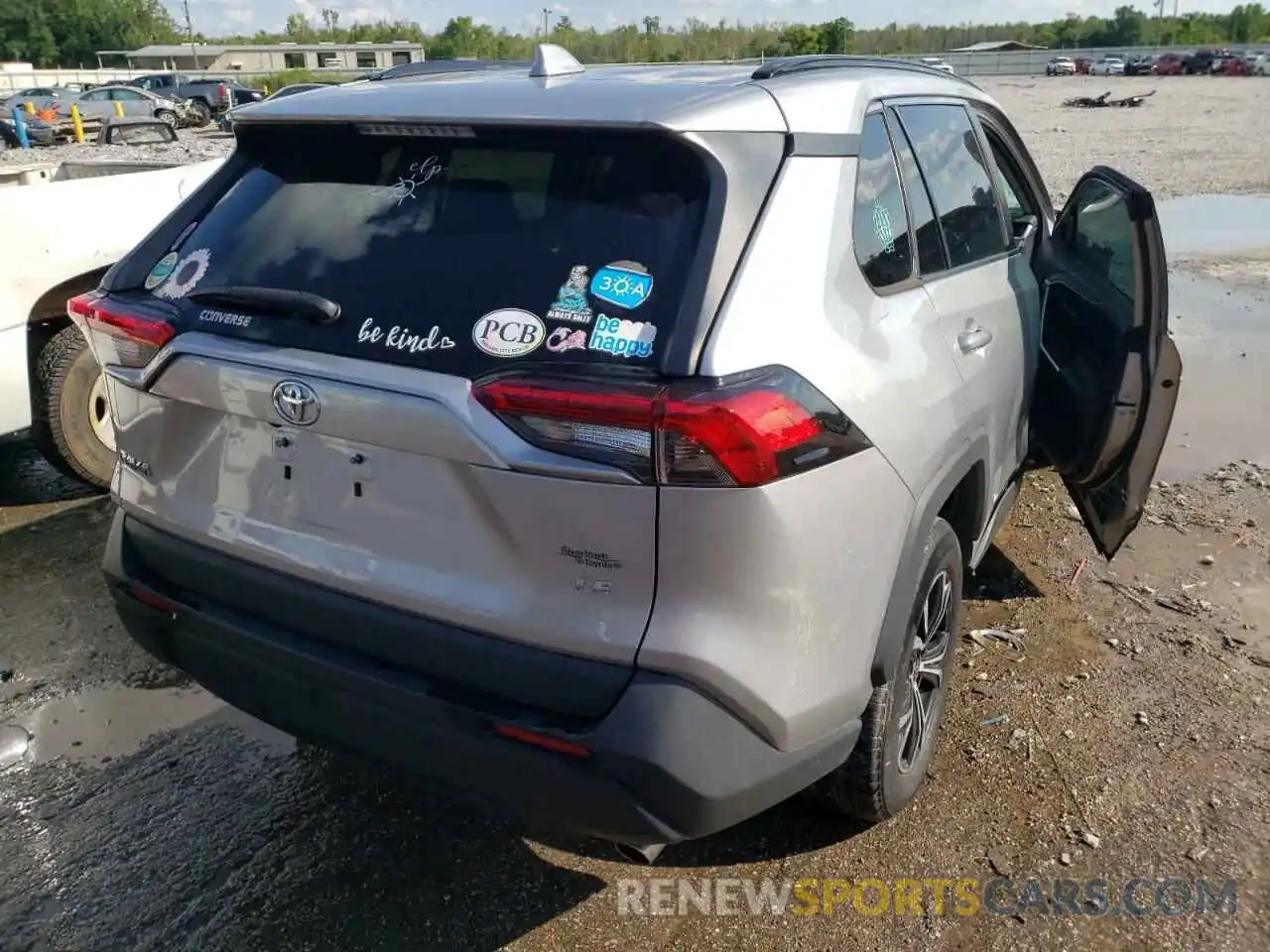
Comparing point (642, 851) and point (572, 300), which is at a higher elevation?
point (572, 300)

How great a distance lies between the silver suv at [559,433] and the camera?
1.95m

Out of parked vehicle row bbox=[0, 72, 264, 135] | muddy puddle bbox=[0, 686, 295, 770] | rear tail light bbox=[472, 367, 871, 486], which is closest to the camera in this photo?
rear tail light bbox=[472, 367, 871, 486]

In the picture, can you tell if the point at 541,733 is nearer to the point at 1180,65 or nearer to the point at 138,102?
the point at 138,102

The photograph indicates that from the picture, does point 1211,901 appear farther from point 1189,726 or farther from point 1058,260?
point 1058,260

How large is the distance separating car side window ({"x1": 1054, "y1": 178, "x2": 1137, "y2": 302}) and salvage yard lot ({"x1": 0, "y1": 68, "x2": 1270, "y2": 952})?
4.18 ft

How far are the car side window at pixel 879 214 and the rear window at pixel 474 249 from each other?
0.54 metres

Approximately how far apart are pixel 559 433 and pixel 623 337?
8.7 inches

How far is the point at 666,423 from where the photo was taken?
1.86m

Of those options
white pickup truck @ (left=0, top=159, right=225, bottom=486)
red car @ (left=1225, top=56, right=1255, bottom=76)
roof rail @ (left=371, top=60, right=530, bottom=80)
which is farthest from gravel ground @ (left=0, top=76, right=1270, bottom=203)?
red car @ (left=1225, top=56, right=1255, bottom=76)

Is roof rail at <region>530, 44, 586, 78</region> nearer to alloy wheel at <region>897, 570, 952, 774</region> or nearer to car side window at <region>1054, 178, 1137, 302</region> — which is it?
alloy wheel at <region>897, 570, 952, 774</region>

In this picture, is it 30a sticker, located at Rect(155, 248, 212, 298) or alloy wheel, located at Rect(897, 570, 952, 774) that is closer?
30a sticker, located at Rect(155, 248, 212, 298)

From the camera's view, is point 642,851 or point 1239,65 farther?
point 1239,65

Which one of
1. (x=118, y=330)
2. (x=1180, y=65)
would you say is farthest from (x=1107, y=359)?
(x=1180, y=65)

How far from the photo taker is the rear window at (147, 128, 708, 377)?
2.01 m
